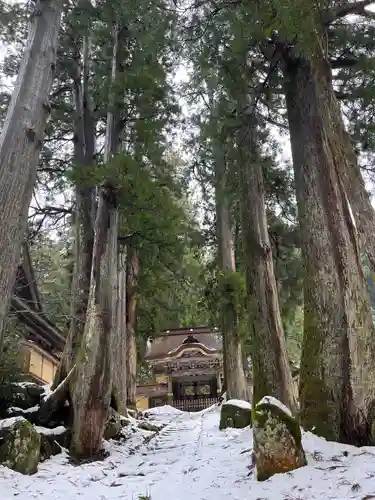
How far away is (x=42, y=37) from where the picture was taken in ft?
17.7

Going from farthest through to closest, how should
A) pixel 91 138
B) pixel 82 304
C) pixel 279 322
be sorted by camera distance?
1. pixel 91 138
2. pixel 82 304
3. pixel 279 322

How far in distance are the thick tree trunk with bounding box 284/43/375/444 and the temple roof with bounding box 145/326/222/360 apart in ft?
52.1

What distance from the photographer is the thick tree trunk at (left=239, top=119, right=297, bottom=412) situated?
5.66m

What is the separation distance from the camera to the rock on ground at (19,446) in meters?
4.86

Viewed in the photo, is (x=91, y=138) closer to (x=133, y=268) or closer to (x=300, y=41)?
(x=133, y=268)

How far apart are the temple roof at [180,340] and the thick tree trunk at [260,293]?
14.4 m

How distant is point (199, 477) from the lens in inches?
166

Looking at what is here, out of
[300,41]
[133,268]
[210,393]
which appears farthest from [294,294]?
[210,393]

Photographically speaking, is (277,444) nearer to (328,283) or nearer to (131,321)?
(328,283)

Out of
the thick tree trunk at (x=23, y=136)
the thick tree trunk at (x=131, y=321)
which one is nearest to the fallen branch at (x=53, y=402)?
the thick tree trunk at (x=23, y=136)

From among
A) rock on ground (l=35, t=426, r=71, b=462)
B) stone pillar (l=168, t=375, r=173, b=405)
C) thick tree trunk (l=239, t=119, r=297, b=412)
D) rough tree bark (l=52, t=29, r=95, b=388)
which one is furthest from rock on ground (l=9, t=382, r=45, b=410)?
stone pillar (l=168, t=375, r=173, b=405)

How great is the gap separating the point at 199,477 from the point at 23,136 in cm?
403

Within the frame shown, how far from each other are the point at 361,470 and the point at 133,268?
31.2 feet

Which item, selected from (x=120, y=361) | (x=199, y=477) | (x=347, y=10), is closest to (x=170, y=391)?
(x=120, y=361)
